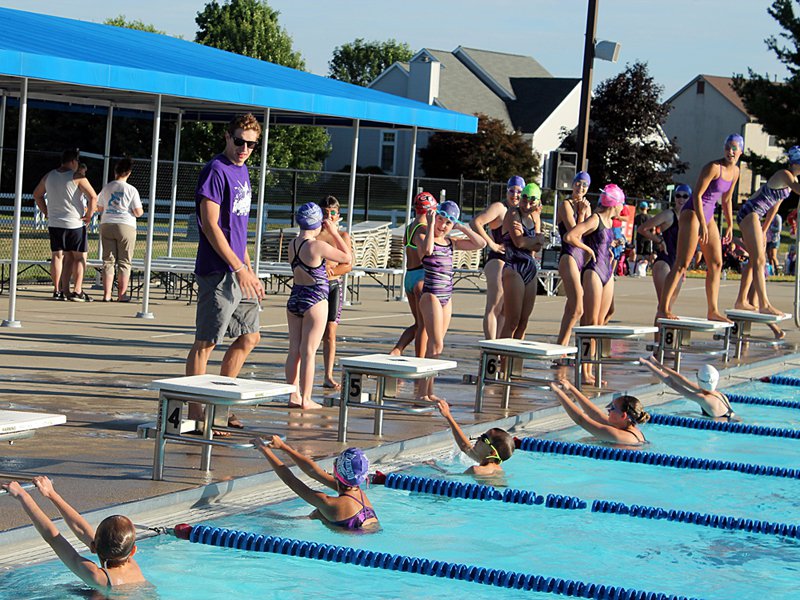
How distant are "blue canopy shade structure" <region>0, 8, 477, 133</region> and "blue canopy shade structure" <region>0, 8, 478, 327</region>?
0.01 m

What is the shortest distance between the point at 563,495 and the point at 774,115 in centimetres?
3875

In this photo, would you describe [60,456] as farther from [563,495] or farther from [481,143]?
[481,143]

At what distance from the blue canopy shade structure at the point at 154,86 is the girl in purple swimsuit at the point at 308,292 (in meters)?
4.47

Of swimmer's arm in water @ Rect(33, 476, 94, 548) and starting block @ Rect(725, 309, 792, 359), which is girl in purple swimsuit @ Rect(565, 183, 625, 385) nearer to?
starting block @ Rect(725, 309, 792, 359)

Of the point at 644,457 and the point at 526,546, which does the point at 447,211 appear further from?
the point at 526,546

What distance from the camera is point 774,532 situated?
741 centimetres

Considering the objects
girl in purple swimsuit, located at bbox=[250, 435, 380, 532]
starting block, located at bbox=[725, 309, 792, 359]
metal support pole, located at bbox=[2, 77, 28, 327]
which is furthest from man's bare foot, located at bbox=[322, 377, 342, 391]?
starting block, located at bbox=[725, 309, 792, 359]

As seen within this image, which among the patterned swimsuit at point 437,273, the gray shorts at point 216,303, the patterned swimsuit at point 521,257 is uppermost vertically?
the patterned swimsuit at point 521,257

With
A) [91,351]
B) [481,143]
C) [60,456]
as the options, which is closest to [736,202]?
[481,143]

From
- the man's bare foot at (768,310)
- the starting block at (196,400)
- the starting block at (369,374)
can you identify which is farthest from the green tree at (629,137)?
the starting block at (196,400)

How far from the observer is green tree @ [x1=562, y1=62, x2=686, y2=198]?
5134cm

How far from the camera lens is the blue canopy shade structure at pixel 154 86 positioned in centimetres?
1302

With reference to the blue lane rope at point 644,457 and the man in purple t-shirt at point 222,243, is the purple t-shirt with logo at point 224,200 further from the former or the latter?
the blue lane rope at point 644,457

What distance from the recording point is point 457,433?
830cm
